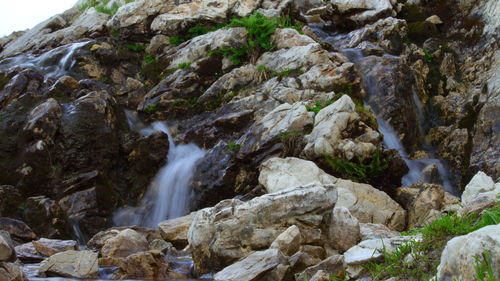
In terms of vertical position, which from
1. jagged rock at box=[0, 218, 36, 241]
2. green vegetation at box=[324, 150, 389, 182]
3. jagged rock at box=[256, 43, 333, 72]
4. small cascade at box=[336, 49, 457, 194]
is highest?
jagged rock at box=[0, 218, 36, 241]

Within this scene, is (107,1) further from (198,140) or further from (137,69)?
(198,140)

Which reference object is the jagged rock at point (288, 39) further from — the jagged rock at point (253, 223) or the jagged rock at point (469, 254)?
the jagged rock at point (469, 254)

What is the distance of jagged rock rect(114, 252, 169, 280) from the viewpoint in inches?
269

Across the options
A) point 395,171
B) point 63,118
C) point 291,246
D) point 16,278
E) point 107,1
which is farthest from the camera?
point 107,1

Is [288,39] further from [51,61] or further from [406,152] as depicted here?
[51,61]

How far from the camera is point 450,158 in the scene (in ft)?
44.2

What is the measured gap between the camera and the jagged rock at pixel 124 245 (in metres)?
7.95

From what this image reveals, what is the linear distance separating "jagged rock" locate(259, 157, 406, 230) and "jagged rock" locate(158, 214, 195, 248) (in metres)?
1.93

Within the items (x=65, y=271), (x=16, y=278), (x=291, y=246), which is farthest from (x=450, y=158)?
(x=16, y=278)

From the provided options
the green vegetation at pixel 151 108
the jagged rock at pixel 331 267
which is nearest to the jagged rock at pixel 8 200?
the green vegetation at pixel 151 108

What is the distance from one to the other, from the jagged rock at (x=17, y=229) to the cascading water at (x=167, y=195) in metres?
2.69

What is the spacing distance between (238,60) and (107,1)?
40.2 ft

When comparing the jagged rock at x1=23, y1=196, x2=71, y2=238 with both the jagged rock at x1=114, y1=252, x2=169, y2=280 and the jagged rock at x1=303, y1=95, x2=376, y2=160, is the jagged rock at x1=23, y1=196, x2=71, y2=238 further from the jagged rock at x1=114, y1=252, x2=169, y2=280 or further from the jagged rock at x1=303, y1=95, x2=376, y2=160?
the jagged rock at x1=303, y1=95, x2=376, y2=160

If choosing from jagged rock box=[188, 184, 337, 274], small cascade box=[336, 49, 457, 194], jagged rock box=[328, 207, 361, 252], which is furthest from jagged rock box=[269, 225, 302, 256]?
small cascade box=[336, 49, 457, 194]
